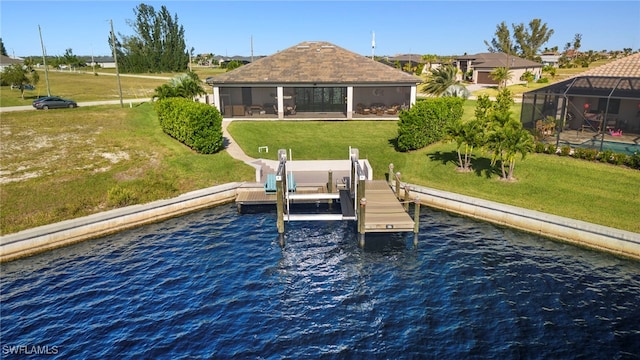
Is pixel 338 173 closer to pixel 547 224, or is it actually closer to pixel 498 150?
pixel 498 150

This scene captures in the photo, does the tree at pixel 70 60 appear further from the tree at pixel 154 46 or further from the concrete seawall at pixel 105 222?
the concrete seawall at pixel 105 222

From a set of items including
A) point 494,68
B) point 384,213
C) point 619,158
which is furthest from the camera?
point 494,68

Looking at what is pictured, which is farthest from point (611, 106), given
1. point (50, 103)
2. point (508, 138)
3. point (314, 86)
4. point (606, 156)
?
point (50, 103)

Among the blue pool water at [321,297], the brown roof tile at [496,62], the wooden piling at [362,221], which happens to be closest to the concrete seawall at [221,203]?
the blue pool water at [321,297]

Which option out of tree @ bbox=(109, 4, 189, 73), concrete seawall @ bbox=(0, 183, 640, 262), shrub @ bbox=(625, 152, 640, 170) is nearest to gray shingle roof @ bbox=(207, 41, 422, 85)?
concrete seawall @ bbox=(0, 183, 640, 262)

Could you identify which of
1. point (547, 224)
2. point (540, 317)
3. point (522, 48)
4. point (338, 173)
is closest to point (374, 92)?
point (338, 173)

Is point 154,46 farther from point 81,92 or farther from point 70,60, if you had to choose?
point 81,92

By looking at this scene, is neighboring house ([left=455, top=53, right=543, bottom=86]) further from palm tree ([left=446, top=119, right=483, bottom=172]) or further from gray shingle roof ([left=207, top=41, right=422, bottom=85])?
palm tree ([left=446, top=119, right=483, bottom=172])

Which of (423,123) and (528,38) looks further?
(528,38)
